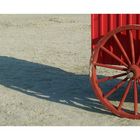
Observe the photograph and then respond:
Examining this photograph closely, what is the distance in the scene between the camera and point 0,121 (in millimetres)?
9750

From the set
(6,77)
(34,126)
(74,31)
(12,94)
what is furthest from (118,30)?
(74,31)

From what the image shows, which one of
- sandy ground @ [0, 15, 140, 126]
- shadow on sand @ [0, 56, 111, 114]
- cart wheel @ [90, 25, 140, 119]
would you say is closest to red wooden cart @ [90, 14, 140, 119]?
cart wheel @ [90, 25, 140, 119]

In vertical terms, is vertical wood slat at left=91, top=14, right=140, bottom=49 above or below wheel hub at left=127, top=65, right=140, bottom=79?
above

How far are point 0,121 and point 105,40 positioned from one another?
2854 millimetres

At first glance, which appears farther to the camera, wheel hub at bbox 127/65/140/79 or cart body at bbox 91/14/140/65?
cart body at bbox 91/14/140/65

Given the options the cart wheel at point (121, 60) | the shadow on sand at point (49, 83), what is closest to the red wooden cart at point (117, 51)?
the cart wheel at point (121, 60)

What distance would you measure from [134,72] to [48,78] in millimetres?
4579

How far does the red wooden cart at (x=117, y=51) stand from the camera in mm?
9562

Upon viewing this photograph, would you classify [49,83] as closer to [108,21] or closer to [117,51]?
[117,51]

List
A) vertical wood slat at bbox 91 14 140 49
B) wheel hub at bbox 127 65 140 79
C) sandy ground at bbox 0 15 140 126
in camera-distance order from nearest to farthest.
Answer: wheel hub at bbox 127 65 140 79 → vertical wood slat at bbox 91 14 140 49 → sandy ground at bbox 0 15 140 126

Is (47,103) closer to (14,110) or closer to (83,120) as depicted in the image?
(14,110)

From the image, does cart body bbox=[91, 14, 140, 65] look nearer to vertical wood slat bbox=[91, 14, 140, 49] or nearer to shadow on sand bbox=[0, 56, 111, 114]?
vertical wood slat bbox=[91, 14, 140, 49]

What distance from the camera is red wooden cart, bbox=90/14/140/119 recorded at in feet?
31.4

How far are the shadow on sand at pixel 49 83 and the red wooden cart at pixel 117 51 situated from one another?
2.42 ft
